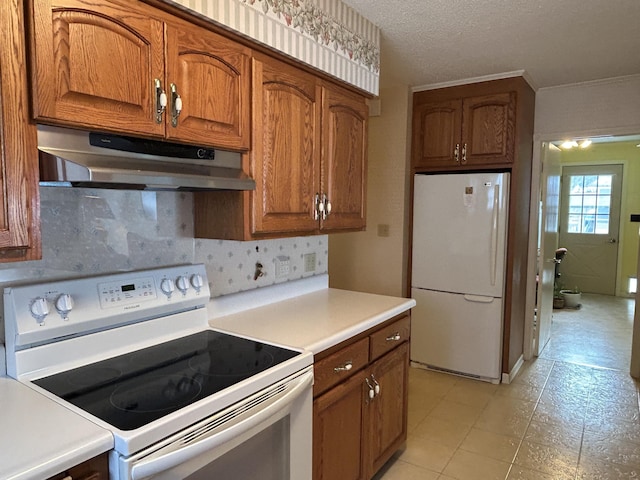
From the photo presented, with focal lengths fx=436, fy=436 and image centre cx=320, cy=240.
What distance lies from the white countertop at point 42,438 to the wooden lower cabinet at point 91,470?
2cm

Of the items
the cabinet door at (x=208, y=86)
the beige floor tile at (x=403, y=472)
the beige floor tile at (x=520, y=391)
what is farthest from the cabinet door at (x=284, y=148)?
the beige floor tile at (x=520, y=391)

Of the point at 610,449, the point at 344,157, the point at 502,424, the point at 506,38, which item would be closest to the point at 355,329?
the point at 344,157

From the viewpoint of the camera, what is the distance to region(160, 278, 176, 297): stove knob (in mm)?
1653

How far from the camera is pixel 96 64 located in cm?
121

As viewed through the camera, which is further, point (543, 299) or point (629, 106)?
point (543, 299)

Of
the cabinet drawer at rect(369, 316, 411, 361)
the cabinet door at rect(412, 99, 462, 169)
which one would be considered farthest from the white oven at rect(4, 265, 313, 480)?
the cabinet door at rect(412, 99, 462, 169)

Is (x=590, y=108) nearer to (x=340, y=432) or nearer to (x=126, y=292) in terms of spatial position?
(x=340, y=432)

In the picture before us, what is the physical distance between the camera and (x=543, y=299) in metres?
3.94

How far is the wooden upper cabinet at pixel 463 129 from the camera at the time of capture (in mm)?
3205

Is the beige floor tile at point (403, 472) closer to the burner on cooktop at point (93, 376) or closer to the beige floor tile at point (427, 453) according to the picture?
the beige floor tile at point (427, 453)

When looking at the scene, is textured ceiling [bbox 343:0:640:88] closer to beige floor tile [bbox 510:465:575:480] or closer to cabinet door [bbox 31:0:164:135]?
cabinet door [bbox 31:0:164:135]

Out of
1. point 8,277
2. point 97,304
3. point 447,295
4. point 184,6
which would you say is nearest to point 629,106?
point 447,295

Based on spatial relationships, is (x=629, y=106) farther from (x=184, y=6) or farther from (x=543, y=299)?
(x=184, y=6)

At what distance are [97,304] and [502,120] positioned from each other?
2.94m
